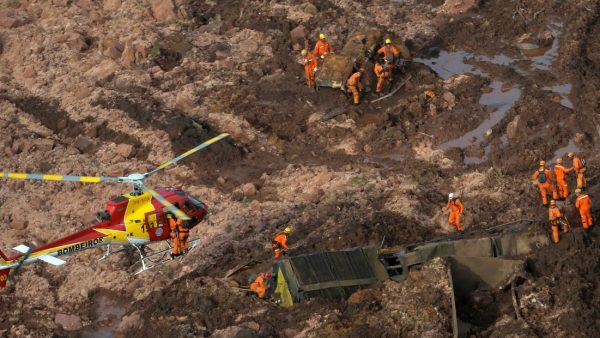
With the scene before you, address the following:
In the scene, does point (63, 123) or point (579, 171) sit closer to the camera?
point (579, 171)

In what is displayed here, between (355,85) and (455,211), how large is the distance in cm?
607

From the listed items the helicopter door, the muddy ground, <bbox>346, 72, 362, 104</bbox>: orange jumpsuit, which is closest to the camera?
the muddy ground

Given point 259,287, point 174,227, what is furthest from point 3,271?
point 259,287

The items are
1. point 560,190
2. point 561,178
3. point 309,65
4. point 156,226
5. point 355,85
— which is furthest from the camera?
point 309,65

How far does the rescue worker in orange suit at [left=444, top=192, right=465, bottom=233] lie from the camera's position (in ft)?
70.2

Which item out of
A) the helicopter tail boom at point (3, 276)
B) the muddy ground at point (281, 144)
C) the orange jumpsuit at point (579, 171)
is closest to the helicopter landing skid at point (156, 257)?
the muddy ground at point (281, 144)

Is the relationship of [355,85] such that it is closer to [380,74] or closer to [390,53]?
[380,74]

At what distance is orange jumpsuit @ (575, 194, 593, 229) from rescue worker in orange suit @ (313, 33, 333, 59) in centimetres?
981

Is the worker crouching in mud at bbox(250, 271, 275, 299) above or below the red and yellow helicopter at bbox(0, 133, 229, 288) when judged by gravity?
below

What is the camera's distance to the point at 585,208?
64.8 ft

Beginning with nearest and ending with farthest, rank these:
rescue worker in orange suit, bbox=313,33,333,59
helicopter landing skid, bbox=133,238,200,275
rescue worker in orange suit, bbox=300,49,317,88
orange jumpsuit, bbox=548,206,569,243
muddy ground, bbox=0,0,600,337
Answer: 1. muddy ground, bbox=0,0,600,337
2. orange jumpsuit, bbox=548,206,569,243
3. helicopter landing skid, bbox=133,238,200,275
4. rescue worker in orange suit, bbox=300,49,317,88
5. rescue worker in orange suit, bbox=313,33,333,59

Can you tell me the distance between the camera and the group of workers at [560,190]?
1956 cm

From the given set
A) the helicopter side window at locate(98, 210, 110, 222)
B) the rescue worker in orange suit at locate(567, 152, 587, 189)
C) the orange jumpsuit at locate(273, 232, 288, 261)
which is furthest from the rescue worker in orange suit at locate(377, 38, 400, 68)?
the helicopter side window at locate(98, 210, 110, 222)

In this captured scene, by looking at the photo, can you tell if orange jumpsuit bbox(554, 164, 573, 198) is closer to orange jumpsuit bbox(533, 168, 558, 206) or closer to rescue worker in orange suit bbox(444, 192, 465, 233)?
orange jumpsuit bbox(533, 168, 558, 206)
